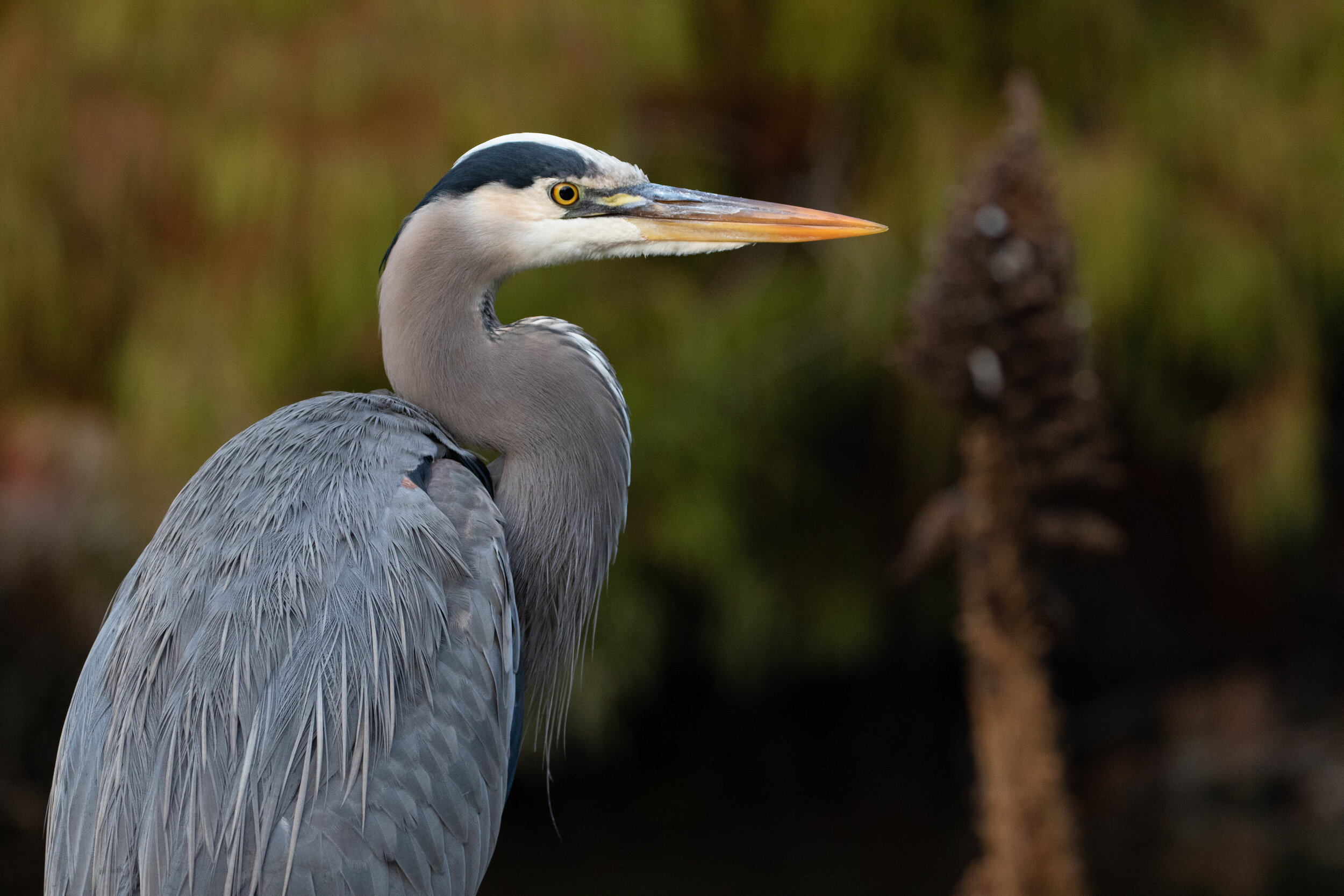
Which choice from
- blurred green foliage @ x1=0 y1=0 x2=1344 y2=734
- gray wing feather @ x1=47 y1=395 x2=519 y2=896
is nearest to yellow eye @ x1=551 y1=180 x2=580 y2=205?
gray wing feather @ x1=47 y1=395 x2=519 y2=896

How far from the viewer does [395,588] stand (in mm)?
1602

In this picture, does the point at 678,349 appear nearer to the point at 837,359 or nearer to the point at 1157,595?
the point at 837,359

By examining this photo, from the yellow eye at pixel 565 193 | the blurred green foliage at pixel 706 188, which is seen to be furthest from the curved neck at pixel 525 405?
the blurred green foliage at pixel 706 188

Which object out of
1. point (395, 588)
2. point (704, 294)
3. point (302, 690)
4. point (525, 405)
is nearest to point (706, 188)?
point (704, 294)

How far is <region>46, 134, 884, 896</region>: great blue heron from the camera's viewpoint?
4.94 feet

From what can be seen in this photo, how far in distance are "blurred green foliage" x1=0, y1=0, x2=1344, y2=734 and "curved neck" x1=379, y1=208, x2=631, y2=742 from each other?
2178 mm

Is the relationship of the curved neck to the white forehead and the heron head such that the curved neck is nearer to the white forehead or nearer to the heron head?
the heron head

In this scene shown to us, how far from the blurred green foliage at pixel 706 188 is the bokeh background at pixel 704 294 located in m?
0.01

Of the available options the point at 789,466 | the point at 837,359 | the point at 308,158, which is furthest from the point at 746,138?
the point at 308,158

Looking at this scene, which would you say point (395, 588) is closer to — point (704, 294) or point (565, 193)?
point (565, 193)

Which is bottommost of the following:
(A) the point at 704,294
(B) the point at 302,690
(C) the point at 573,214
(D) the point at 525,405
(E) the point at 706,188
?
(B) the point at 302,690

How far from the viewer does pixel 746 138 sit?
4.73 m

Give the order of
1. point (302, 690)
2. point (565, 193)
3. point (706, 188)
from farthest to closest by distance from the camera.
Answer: point (706, 188), point (565, 193), point (302, 690)

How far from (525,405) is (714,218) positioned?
39 centimetres
